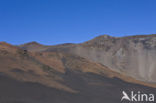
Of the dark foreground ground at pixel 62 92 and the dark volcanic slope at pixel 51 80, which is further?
the dark volcanic slope at pixel 51 80

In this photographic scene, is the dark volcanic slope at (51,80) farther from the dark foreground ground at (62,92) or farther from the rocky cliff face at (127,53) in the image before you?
the rocky cliff face at (127,53)

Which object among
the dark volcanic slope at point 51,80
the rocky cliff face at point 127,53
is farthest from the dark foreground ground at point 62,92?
the rocky cliff face at point 127,53

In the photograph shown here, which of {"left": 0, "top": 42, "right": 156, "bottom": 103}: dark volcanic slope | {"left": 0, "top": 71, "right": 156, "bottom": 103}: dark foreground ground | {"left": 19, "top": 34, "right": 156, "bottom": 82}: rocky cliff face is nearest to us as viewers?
{"left": 0, "top": 71, "right": 156, "bottom": 103}: dark foreground ground

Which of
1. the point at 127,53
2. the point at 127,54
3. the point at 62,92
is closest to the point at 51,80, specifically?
the point at 62,92

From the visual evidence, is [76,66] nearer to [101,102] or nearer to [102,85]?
[102,85]

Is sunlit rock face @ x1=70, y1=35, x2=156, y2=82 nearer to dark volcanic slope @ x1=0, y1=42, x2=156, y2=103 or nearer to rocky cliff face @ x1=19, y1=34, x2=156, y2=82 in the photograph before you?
rocky cliff face @ x1=19, y1=34, x2=156, y2=82

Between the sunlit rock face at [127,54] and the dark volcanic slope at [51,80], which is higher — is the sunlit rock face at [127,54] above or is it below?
above

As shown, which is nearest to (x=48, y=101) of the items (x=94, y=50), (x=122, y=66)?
(x=122, y=66)

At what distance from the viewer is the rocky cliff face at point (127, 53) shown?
4834 centimetres

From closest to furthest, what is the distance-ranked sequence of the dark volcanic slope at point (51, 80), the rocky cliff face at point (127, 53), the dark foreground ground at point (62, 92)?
the dark foreground ground at point (62, 92) < the dark volcanic slope at point (51, 80) < the rocky cliff face at point (127, 53)

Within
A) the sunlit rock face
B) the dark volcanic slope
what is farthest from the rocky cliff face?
the dark volcanic slope

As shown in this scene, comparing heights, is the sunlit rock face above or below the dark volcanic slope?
above

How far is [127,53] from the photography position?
2164 inches

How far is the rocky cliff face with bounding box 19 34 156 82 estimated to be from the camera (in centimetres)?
4834
